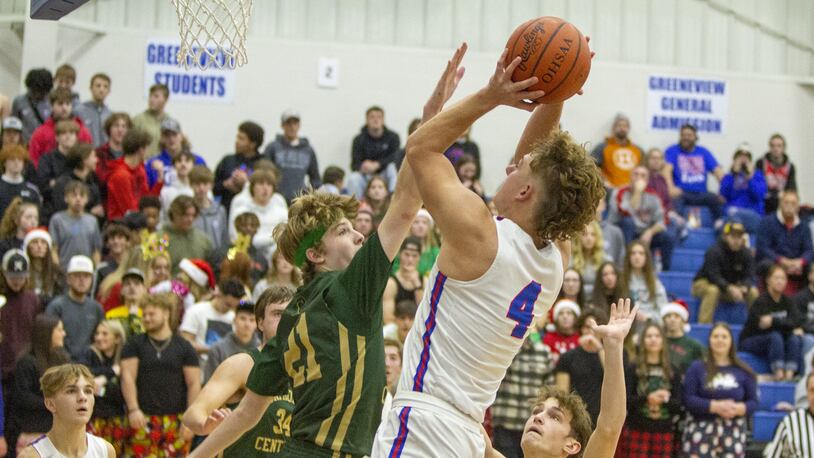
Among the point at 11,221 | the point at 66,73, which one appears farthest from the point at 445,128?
the point at 66,73

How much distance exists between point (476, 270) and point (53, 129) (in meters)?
9.90

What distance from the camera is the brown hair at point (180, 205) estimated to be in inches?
449

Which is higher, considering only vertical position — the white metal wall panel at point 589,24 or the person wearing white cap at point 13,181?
the white metal wall panel at point 589,24

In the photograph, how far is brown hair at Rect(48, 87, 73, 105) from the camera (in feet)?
42.6

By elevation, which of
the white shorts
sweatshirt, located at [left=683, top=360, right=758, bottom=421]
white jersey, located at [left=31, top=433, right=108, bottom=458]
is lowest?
sweatshirt, located at [left=683, top=360, right=758, bottom=421]

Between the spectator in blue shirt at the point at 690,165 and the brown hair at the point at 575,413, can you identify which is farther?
the spectator in blue shirt at the point at 690,165

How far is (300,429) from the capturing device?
14.6 ft

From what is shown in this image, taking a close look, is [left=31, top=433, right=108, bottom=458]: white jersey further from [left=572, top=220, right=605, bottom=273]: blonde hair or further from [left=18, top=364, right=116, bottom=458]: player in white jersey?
[left=572, top=220, right=605, bottom=273]: blonde hair

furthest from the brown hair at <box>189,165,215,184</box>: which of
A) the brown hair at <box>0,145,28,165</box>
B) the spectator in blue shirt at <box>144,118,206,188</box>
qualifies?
the brown hair at <box>0,145,28,165</box>

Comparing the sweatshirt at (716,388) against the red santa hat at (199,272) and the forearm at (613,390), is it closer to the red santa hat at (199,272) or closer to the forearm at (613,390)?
the red santa hat at (199,272)

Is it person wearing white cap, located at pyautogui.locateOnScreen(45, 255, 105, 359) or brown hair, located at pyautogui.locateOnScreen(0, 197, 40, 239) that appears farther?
brown hair, located at pyautogui.locateOnScreen(0, 197, 40, 239)

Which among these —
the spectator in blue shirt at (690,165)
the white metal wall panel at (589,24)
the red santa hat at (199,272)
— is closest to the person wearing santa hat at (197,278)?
the red santa hat at (199,272)

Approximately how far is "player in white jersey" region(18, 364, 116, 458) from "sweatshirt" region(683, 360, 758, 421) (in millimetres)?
5664

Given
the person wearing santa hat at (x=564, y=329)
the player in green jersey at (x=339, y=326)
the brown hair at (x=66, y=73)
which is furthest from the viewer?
the brown hair at (x=66, y=73)
